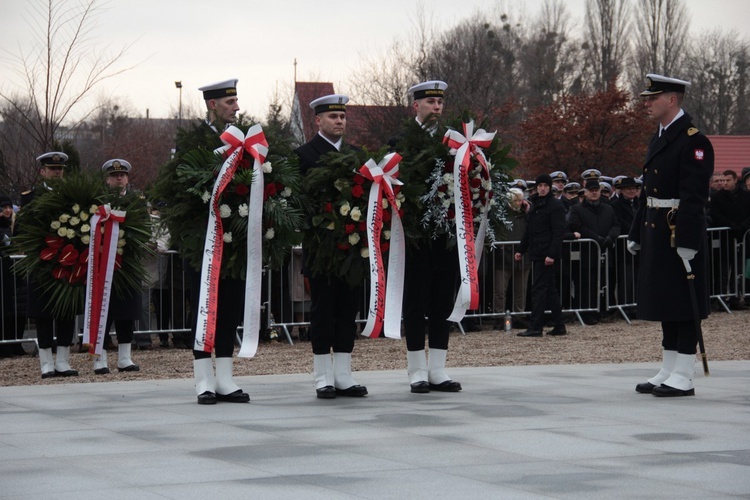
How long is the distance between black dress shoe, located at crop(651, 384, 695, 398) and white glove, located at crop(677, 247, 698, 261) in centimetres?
96

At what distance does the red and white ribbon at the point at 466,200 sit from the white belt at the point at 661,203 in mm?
1270

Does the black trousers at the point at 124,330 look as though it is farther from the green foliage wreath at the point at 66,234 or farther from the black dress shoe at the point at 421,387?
the black dress shoe at the point at 421,387

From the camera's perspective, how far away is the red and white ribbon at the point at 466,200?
8.42 m

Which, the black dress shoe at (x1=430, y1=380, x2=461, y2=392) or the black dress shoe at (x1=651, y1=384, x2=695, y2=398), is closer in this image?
A: the black dress shoe at (x1=651, y1=384, x2=695, y2=398)

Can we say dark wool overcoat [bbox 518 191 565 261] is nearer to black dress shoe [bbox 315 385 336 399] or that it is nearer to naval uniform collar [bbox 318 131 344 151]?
naval uniform collar [bbox 318 131 344 151]

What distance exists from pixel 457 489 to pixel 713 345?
29.0ft

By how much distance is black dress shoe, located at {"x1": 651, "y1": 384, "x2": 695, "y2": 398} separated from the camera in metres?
8.42

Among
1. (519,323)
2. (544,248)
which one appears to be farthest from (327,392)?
(519,323)

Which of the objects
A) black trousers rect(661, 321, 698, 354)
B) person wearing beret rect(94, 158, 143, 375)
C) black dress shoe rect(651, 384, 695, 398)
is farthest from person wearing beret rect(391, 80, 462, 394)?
person wearing beret rect(94, 158, 143, 375)

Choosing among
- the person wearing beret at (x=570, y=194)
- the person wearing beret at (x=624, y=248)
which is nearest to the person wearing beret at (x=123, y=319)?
the person wearing beret at (x=570, y=194)

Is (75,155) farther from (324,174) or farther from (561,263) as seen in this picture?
(561,263)

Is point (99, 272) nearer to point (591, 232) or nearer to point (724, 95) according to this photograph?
point (591, 232)

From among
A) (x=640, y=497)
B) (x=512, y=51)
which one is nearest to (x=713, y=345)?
(x=640, y=497)

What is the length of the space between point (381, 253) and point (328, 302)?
1.76ft
